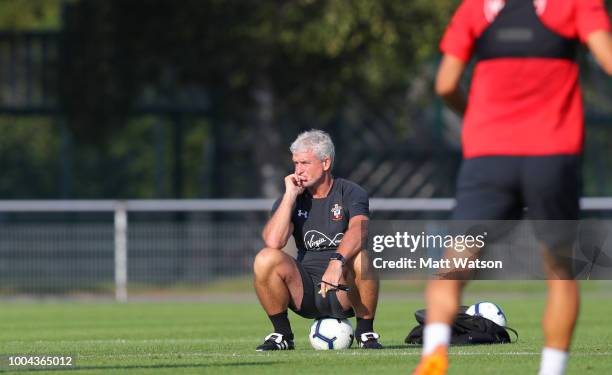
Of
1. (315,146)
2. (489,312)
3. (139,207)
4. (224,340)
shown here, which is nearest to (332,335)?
(315,146)

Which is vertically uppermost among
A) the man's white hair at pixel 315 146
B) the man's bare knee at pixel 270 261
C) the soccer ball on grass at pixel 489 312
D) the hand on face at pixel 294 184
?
the man's white hair at pixel 315 146

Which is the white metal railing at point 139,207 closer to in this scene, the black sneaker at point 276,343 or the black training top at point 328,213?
the black training top at point 328,213

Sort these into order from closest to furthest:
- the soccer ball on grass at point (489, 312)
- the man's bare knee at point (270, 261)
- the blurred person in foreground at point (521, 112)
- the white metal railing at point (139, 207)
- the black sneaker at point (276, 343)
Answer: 1. the blurred person in foreground at point (521, 112)
2. the man's bare knee at point (270, 261)
3. the black sneaker at point (276, 343)
4. the soccer ball on grass at point (489, 312)
5. the white metal railing at point (139, 207)

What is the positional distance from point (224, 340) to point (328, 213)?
2238 millimetres

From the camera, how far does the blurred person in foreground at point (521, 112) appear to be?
7.06 m

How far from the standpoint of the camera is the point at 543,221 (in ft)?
23.1

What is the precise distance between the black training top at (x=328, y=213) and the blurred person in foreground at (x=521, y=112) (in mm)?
3731

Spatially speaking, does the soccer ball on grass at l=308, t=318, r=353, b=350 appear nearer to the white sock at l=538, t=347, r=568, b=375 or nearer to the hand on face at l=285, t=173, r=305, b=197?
the hand on face at l=285, t=173, r=305, b=197

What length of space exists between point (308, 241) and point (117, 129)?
1746cm

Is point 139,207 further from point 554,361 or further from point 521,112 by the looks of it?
point 521,112

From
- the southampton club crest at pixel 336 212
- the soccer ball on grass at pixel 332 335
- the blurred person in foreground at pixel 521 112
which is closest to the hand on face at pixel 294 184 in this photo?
the southampton club crest at pixel 336 212

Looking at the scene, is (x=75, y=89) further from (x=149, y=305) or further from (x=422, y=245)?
(x=422, y=245)

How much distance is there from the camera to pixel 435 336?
7141 millimetres

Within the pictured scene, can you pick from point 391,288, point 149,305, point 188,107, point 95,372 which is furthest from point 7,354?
point 188,107
